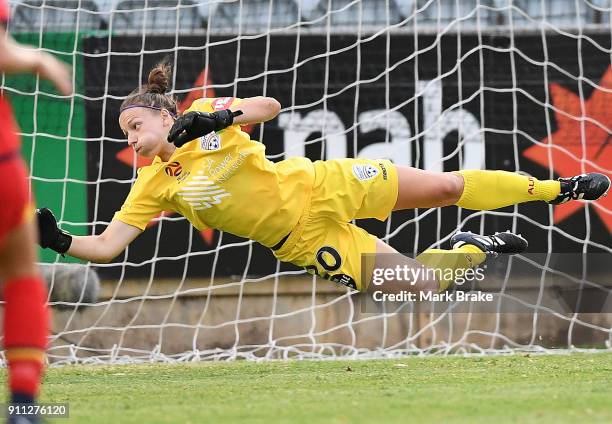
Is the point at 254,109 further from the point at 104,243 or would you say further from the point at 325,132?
the point at 325,132

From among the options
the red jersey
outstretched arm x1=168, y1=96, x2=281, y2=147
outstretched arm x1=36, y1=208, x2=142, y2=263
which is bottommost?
outstretched arm x1=36, y1=208, x2=142, y2=263

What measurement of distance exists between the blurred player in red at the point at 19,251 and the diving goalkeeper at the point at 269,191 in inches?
76.6

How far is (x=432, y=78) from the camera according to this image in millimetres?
7789

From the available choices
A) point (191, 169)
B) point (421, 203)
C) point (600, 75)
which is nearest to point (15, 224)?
point (191, 169)

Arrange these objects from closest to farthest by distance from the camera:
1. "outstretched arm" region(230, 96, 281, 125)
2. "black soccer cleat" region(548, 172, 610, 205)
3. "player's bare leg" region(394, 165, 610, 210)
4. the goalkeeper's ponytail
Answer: "outstretched arm" region(230, 96, 281, 125), the goalkeeper's ponytail, "player's bare leg" region(394, 165, 610, 210), "black soccer cleat" region(548, 172, 610, 205)

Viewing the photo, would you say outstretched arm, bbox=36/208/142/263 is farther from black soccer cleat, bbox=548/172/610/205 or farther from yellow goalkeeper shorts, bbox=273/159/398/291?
black soccer cleat, bbox=548/172/610/205

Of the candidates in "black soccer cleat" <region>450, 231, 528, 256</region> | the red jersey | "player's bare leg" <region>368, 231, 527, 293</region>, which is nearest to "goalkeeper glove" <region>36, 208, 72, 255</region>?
"player's bare leg" <region>368, 231, 527, 293</region>

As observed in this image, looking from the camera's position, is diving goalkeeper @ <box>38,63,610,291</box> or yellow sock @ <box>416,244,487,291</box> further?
yellow sock @ <box>416,244,487,291</box>

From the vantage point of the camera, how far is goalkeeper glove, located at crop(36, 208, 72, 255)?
16.2ft

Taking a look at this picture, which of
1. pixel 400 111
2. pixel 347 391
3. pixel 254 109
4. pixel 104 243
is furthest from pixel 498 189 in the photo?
pixel 400 111

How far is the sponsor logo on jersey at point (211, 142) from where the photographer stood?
201 inches

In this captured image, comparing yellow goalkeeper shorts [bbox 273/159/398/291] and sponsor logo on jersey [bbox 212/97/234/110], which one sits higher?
sponsor logo on jersey [bbox 212/97/234/110]

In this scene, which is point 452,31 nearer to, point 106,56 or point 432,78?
point 432,78

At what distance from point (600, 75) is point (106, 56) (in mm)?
3469
